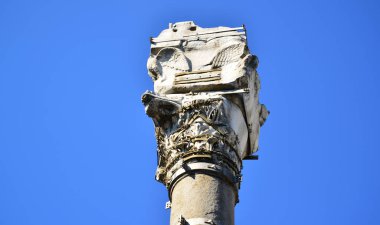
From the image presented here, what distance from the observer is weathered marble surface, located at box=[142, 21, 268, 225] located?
9.52 m

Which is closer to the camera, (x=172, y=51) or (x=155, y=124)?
(x=155, y=124)

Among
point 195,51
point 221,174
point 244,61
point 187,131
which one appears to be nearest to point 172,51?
point 195,51

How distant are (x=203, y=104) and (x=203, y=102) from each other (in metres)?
0.03

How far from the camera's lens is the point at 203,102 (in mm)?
10156

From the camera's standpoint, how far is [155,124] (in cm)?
1034

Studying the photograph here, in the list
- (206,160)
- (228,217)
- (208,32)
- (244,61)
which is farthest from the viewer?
(208,32)

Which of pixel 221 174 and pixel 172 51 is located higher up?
pixel 172 51

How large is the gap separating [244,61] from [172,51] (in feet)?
4.01

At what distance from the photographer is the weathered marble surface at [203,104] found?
952 cm

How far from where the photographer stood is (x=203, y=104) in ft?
33.3

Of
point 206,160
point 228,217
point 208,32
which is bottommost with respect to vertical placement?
point 228,217

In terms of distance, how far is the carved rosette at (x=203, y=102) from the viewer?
9.59m

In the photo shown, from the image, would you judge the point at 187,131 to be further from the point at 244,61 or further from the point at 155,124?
the point at 244,61

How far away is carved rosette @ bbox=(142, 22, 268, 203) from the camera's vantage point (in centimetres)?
959
